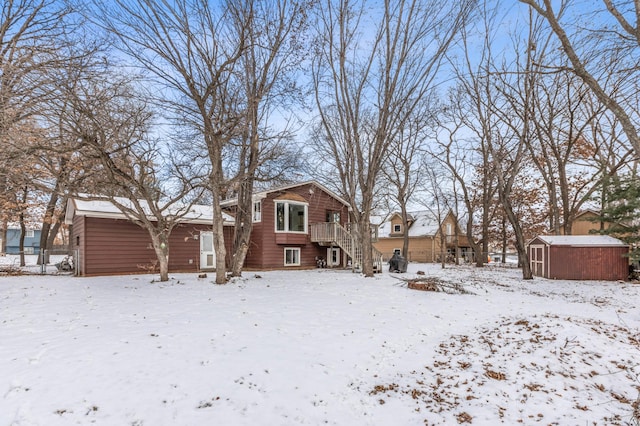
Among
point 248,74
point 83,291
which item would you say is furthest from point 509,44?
point 83,291

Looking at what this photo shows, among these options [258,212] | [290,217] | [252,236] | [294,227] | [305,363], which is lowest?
[305,363]

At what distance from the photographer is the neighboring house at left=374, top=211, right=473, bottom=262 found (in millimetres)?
30542

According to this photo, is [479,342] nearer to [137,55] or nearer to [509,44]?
[137,55]

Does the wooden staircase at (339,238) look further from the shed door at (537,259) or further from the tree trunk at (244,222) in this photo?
the shed door at (537,259)

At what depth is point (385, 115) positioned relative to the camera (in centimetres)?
1171

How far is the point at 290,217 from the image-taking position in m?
18.0

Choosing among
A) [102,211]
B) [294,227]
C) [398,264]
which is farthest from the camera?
[294,227]

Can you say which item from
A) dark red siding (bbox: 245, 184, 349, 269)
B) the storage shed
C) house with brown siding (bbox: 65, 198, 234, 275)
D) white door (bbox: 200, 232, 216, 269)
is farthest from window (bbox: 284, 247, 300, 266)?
the storage shed

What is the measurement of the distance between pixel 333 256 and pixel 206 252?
7199 millimetres

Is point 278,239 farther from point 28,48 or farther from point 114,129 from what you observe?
point 28,48

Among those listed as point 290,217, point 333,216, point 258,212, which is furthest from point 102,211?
point 333,216

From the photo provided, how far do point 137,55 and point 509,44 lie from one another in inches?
485

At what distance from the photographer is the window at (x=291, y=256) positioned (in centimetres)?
1812

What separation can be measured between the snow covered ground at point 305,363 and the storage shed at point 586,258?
8834 millimetres
